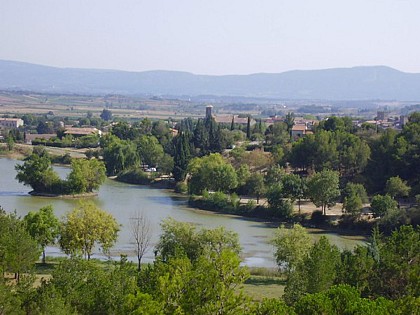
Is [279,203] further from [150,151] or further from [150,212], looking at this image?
[150,151]

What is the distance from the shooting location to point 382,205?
29.2m

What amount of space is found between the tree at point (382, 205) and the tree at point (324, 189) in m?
2.16

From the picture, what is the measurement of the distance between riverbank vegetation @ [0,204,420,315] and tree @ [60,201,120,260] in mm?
2285

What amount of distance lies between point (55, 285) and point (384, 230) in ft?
59.1

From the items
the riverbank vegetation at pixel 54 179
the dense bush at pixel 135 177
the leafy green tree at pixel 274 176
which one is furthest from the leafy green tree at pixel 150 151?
the leafy green tree at pixel 274 176

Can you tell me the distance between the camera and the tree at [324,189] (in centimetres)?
3103

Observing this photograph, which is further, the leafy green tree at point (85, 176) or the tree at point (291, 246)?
the leafy green tree at point (85, 176)

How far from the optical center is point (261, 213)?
32906mm

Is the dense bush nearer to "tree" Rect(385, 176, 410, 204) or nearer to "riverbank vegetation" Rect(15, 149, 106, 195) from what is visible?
"riverbank vegetation" Rect(15, 149, 106, 195)

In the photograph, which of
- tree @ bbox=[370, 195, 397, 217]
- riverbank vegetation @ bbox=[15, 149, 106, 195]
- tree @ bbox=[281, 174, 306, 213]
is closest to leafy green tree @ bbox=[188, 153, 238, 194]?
tree @ bbox=[281, 174, 306, 213]

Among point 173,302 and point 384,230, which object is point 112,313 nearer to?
point 173,302

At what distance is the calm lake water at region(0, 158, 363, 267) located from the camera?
24.7 meters

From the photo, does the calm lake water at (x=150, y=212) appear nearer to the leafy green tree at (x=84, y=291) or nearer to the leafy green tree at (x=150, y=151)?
the leafy green tree at (x=150, y=151)

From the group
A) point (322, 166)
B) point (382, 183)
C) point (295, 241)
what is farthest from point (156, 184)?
point (295, 241)
